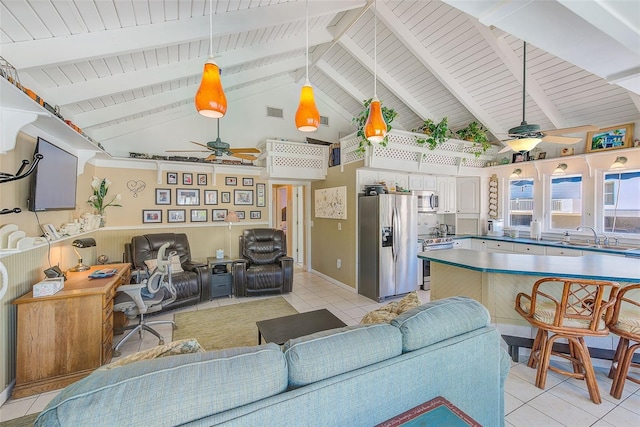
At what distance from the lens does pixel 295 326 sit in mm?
2379

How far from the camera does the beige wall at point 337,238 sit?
4.86 meters

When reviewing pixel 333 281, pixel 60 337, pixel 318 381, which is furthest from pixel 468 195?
pixel 60 337

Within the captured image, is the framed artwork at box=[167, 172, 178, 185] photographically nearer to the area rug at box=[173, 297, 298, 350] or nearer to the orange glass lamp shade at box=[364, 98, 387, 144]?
the area rug at box=[173, 297, 298, 350]

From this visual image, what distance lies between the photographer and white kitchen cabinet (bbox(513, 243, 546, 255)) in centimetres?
457

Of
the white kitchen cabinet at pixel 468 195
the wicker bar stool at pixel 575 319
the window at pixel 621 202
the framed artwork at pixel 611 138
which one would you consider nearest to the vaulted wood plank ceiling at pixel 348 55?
the framed artwork at pixel 611 138

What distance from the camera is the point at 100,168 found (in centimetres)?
452

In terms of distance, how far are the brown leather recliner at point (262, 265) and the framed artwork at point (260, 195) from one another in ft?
2.74

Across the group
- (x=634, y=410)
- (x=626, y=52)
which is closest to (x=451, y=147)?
(x=626, y=52)

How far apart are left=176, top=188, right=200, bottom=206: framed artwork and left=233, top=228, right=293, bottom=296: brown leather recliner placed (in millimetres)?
1192

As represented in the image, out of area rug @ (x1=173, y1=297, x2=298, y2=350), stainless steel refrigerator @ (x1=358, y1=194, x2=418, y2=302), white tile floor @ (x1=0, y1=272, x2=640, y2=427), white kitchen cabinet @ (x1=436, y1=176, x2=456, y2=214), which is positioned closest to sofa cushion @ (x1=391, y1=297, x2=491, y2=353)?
white tile floor @ (x1=0, y1=272, x2=640, y2=427)

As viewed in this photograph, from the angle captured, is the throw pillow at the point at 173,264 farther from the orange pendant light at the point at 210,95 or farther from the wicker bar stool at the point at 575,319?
the wicker bar stool at the point at 575,319

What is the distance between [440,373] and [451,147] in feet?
16.0

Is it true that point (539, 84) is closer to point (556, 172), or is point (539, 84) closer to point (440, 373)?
point (556, 172)

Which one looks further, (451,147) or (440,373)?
(451,147)
